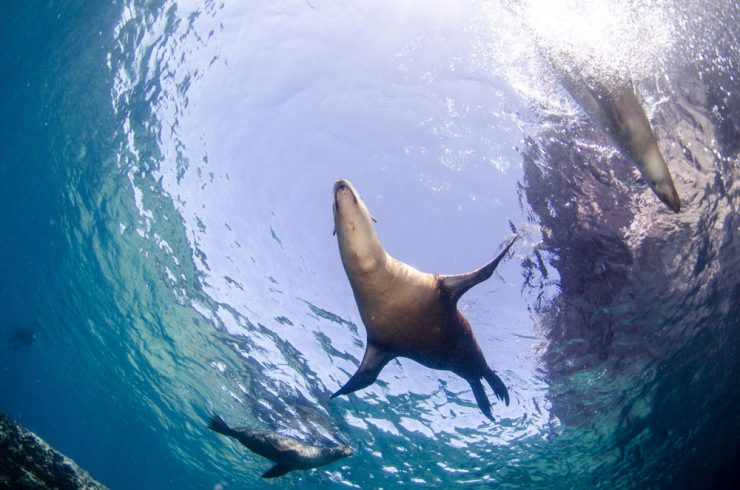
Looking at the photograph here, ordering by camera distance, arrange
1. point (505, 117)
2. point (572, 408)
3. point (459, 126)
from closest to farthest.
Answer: point (505, 117)
point (459, 126)
point (572, 408)

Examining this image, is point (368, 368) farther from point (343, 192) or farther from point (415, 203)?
point (415, 203)

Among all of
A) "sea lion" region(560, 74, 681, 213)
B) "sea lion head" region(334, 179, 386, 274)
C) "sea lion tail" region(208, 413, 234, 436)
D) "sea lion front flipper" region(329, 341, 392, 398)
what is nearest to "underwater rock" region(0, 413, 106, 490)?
"sea lion tail" region(208, 413, 234, 436)

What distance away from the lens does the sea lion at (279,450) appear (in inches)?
286

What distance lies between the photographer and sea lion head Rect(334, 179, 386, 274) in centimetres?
331

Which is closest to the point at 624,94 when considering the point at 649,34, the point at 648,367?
the point at 649,34

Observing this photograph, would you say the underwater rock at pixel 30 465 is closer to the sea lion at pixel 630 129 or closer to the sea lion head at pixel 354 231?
the sea lion head at pixel 354 231

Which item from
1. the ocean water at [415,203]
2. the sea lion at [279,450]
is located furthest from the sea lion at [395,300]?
the sea lion at [279,450]

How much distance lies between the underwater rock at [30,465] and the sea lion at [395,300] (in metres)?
3.70

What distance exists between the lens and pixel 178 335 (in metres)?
17.9

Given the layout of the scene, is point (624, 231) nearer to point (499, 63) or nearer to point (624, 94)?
point (499, 63)

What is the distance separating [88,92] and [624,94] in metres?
14.8

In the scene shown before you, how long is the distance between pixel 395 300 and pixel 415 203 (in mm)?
5216

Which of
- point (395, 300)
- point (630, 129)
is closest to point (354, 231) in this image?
point (395, 300)

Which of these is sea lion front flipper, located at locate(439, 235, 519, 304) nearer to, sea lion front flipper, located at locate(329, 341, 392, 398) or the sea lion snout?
sea lion front flipper, located at locate(329, 341, 392, 398)
